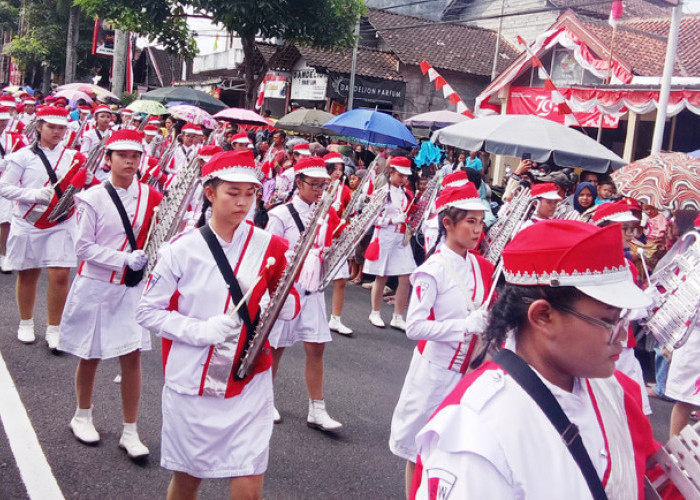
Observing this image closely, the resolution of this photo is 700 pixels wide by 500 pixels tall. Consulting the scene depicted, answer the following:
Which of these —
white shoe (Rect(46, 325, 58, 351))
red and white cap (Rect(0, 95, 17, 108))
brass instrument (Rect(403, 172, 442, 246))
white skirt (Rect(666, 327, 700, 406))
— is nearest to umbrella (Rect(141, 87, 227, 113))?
red and white cap (Rect(0, 95, 17, 108))

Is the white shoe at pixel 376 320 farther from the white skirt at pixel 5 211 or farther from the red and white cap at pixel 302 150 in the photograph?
the white skirt at pixel 5 211

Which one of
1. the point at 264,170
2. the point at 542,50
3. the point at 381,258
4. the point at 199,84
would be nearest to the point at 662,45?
the point at 542,50

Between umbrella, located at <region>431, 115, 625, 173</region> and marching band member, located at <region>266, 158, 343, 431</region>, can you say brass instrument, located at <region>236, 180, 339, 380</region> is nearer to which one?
marching band member, located at <region>266, 158, 343, 431</region>

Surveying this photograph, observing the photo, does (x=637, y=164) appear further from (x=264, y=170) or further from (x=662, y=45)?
(x=662, y=45)

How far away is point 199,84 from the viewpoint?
34.0 metres

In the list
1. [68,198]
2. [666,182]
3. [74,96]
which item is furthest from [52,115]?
[74,96]

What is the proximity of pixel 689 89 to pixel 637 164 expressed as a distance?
5.89m

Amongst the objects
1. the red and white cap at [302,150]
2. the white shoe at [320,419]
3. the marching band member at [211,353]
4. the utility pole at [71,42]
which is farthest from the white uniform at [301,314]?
the utility pole at [71,42]

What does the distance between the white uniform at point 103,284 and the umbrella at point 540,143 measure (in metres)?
5.20

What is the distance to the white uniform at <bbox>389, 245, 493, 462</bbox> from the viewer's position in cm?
371

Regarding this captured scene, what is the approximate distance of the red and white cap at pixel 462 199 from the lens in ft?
12.6

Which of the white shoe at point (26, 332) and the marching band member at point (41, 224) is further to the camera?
the white shoe at point (26, 332)

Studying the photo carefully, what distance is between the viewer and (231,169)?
3361mm

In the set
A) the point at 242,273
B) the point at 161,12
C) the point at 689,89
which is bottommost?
the point at 242,273
